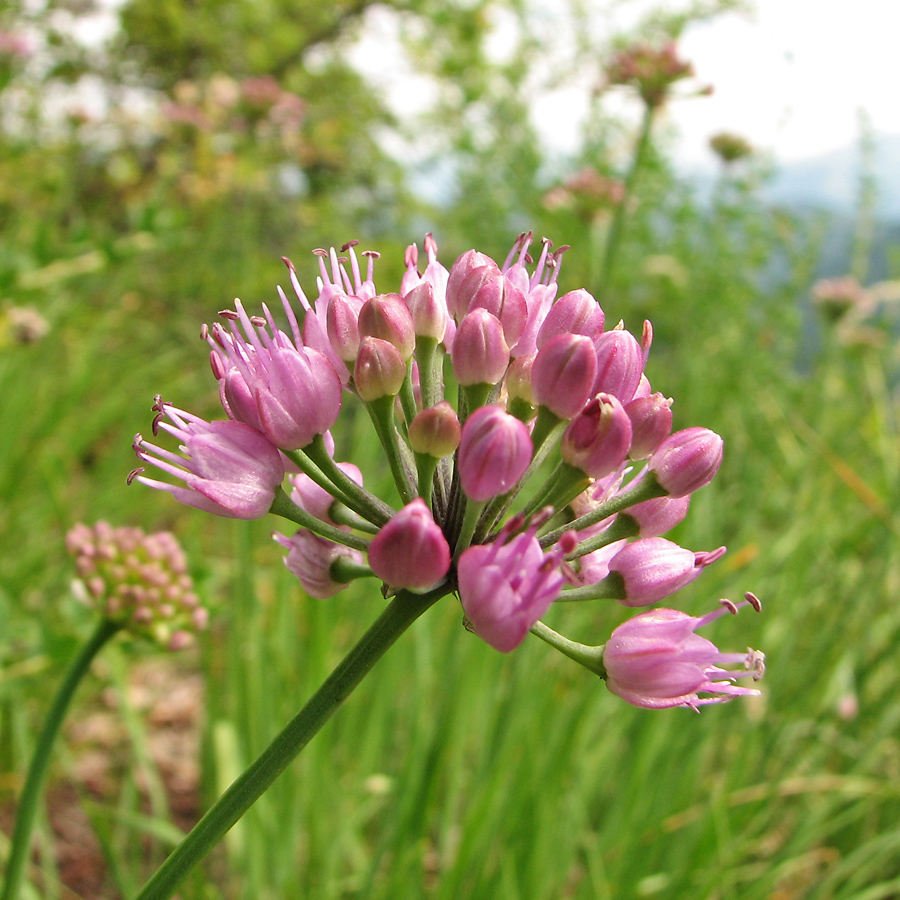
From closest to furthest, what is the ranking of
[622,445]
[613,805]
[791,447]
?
[622,445] < [613,805] < [791,447]

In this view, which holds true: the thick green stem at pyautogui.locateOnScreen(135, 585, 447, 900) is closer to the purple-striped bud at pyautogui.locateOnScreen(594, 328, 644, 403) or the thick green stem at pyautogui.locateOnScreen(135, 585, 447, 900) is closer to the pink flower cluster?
the pink flower cluster

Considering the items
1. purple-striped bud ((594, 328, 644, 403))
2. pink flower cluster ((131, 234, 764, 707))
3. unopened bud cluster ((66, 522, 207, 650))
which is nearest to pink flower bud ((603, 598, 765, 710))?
pink flower cluster ((131, 234, 764, 707))

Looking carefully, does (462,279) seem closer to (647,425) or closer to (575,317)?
(575,317)

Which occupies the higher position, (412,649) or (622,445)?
(622,445)

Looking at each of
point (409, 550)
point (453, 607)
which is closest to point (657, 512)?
point (409, 550)

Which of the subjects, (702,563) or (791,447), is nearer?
(702,563)

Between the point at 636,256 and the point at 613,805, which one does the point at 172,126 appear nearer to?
the point at 636,256

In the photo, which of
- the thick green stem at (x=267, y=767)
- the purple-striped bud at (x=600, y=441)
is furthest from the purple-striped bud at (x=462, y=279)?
the thick green stem at (x=267, y=767)

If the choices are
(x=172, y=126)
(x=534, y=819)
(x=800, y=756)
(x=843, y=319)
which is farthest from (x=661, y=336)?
(x=534, y=819)

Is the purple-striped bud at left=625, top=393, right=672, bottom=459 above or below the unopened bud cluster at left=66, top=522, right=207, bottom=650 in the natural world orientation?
above
